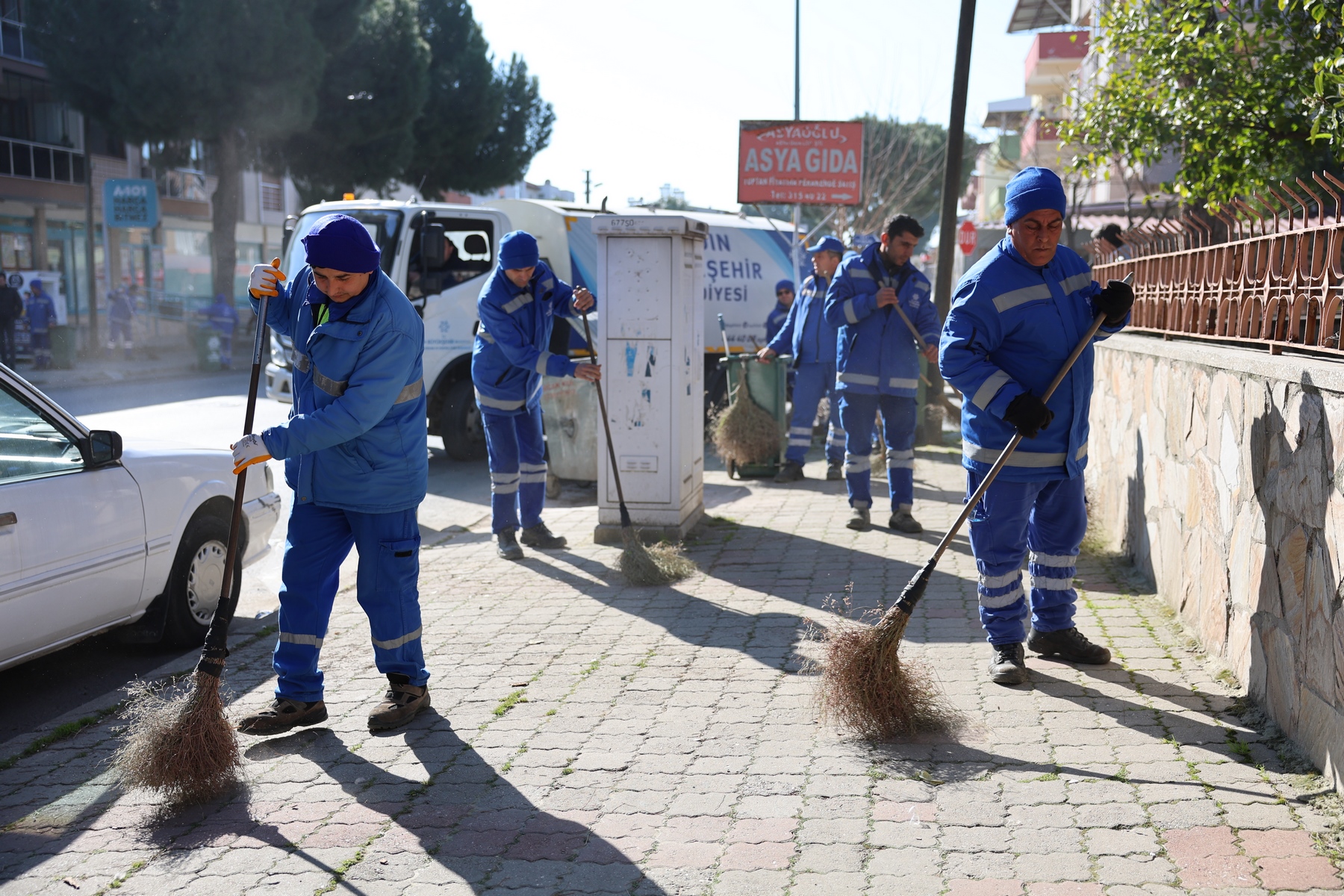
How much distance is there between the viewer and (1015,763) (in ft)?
12.6

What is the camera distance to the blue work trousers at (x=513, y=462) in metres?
7.43

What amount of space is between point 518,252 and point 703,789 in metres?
4.13

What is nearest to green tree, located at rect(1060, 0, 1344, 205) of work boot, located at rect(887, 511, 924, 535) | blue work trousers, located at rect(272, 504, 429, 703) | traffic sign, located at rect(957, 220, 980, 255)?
work boot, located at rect(887, 511, 924, 535)

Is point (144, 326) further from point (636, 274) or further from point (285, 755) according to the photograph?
point (285, 755)

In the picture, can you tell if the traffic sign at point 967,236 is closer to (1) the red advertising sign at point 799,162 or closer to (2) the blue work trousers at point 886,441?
(1) the red advertising sign at point 799,162

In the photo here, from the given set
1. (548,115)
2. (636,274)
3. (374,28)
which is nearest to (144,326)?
(374,28)

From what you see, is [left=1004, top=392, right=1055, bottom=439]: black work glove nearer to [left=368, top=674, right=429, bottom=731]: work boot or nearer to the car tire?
[left=368, top=674, right=429, bottom=731]: work boot

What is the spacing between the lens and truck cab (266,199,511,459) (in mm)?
11750

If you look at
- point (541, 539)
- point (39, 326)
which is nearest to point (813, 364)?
point (541, 539)

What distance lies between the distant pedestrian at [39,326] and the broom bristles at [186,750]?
23379mm

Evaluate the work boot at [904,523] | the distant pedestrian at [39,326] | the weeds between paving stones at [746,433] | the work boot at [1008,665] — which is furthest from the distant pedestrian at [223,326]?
the work boot at [1008,665]

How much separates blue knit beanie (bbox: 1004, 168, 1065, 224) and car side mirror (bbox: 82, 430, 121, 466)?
371cm

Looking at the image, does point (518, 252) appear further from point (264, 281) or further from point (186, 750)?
point (186, 750)

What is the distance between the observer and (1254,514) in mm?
4301
